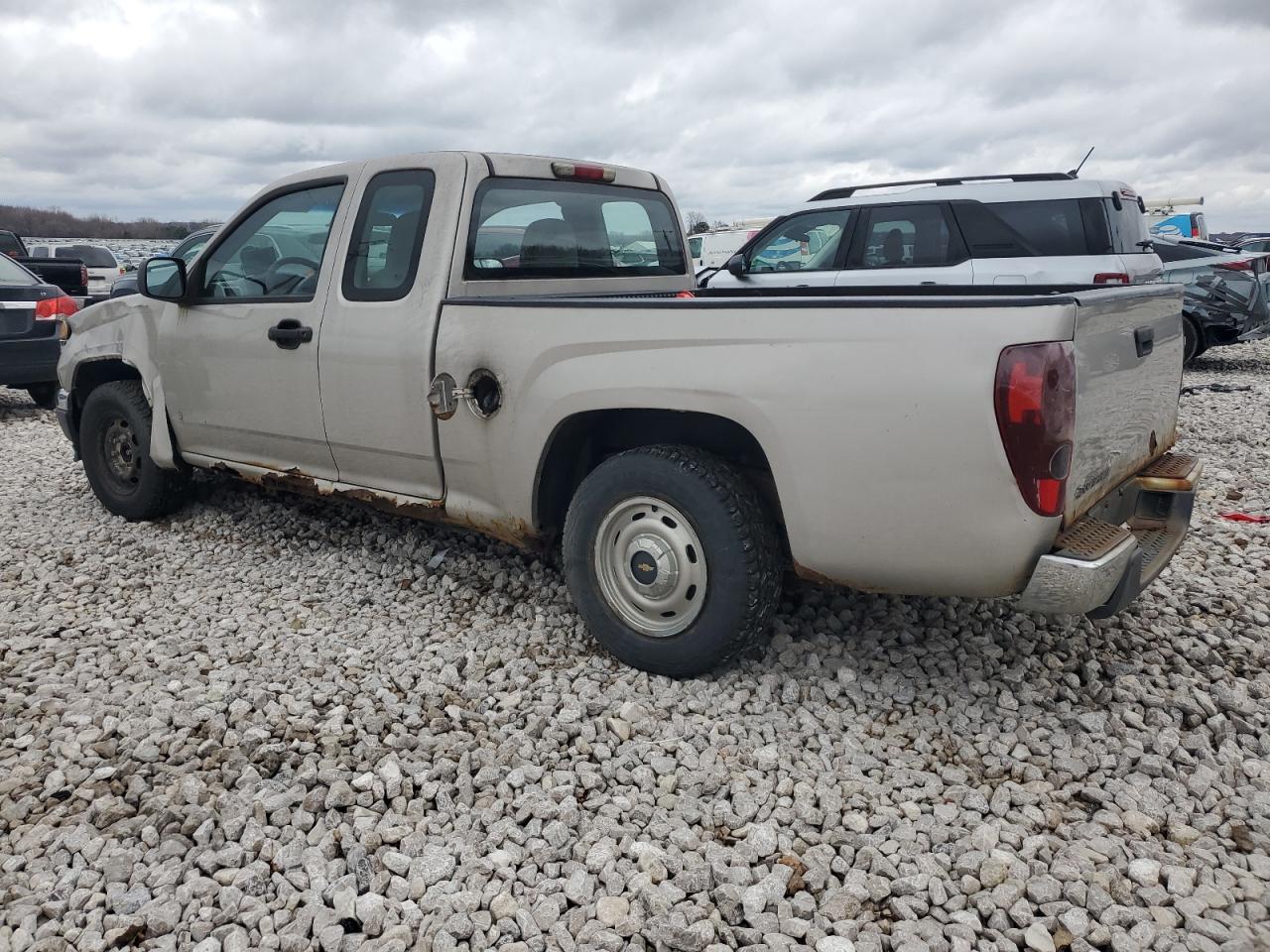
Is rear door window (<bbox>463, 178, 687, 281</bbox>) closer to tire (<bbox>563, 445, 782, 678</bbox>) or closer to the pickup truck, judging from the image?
the pickup truck

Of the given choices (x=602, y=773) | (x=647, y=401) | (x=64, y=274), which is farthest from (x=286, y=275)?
(x=64, y=274)

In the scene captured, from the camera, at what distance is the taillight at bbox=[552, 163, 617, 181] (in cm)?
423

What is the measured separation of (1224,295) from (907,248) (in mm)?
4949

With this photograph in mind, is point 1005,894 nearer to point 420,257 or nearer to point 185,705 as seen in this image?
point 185,705

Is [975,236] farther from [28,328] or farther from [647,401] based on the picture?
[28,328]

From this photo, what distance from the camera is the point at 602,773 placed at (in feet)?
9.44

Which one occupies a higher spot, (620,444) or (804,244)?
(804,244)

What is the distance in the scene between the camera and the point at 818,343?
277 centimetres

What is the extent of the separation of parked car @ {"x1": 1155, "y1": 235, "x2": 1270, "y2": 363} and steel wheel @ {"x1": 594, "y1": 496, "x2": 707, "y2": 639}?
9567 millimetres

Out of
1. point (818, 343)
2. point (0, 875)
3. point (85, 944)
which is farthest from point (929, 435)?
point (0, 875)

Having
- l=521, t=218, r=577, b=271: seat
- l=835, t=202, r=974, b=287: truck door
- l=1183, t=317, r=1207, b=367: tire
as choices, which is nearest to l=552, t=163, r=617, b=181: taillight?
l=521, t=218, r=577, b=271: seat

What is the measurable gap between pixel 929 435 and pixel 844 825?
1.11 meters

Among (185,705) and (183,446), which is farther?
(183,446)

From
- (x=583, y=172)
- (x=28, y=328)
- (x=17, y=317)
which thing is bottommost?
(x=28, y=328)
